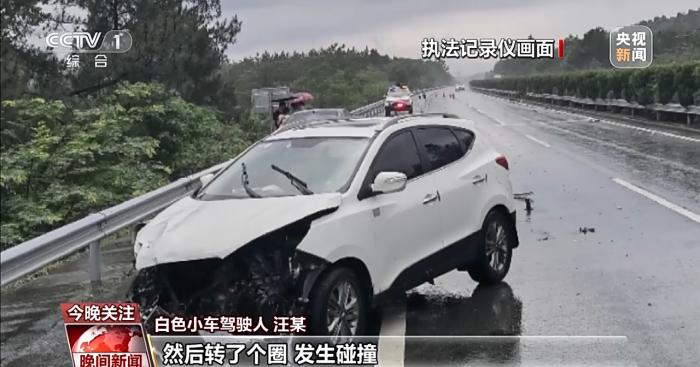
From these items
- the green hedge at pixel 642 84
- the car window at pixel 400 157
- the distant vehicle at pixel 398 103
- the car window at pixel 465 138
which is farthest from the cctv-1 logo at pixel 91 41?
the distant vehicle at pixel 398 103

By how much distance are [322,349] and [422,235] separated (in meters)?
1.68

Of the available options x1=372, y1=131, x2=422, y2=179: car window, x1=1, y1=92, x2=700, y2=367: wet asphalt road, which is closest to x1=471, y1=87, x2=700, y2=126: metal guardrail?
x1=1, y1=92, x2=700, y2=367: wet asphalt road

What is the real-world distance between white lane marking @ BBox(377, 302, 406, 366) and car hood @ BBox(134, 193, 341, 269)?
44.1 inches

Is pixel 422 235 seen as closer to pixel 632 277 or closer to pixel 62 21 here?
pixel 632 277

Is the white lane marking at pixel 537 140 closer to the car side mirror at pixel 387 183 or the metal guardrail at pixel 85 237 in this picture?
the metal guardrail at pixel 85 237

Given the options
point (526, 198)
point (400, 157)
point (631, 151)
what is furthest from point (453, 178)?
point (631, 151)

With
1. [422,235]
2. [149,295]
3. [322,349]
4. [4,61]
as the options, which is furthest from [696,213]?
[4,61]

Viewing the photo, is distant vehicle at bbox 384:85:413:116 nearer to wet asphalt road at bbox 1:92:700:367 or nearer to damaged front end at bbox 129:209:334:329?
wet asphalt road at bbox 1:92:700:367

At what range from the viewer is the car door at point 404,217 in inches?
243

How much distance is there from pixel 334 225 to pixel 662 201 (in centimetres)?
831

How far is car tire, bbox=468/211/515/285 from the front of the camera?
7699 mm

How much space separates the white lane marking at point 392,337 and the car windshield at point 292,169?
120 cm

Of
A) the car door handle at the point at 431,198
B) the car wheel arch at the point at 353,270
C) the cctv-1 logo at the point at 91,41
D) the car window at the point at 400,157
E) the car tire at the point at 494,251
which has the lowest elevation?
the car tire at the point at 494,251

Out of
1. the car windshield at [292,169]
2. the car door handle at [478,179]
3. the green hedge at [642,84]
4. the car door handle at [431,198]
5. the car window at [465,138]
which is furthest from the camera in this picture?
the green hedge at [642,84]
